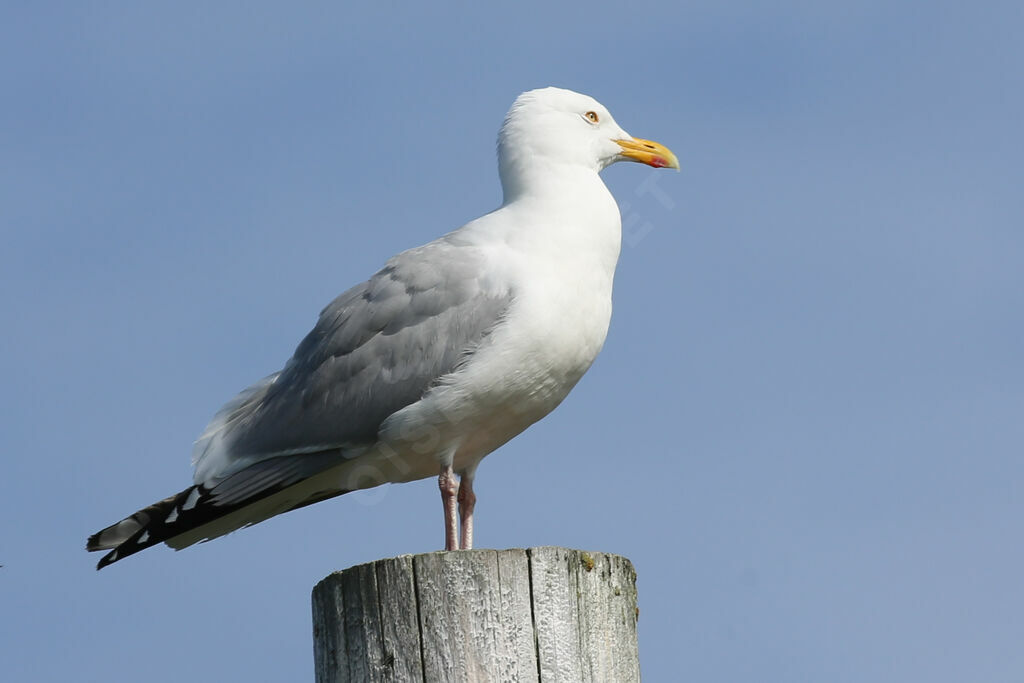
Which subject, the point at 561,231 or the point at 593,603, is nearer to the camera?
the point at 593,603

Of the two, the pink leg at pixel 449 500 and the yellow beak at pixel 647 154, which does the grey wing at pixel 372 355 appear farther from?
the yellow beak at pixel 647 154

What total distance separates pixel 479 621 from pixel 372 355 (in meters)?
3.00

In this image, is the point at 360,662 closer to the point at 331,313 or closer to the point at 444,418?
the point at 444,418

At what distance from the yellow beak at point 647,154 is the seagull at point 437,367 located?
0.51 meters

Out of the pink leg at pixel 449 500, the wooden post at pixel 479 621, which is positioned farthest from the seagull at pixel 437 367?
the wooden post at pixel 479 621

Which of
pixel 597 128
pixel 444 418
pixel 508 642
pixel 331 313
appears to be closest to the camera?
pixel 508 642

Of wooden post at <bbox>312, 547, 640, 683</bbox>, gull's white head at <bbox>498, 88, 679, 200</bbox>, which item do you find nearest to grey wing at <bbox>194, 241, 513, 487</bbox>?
gull's white head at <bbox>498, 88, 679, 200</bbox>

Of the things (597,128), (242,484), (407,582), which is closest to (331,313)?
(242,484)

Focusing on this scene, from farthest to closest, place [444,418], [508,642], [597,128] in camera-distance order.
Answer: [597,128] < [444,418] < [508,642]

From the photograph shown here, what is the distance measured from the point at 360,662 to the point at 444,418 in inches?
95.9

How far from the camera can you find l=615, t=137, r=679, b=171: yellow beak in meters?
8.28

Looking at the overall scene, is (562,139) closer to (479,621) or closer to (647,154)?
(647,154)

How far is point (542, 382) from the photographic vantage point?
6883mm

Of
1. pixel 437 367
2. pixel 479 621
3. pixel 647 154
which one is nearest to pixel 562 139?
pixel 647 154
